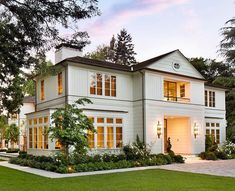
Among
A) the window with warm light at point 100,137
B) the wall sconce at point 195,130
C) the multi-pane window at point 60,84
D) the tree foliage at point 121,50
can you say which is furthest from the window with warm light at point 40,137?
the tree foliage at point 121,50

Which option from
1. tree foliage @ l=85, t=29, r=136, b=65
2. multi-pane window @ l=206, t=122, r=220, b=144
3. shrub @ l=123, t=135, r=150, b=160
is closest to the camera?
shrub @ l=123, t=135, r=150, b=160

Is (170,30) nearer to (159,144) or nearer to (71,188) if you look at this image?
(159,144)

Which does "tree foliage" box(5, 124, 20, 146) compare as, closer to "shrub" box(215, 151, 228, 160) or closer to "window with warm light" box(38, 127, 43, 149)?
"window with warm light" box(38, 127, 43, 149)

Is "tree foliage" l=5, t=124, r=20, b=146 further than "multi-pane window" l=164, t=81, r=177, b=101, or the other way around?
"tree foliage" l=5, t=124, r=20, b=146

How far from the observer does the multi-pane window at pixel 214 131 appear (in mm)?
25547

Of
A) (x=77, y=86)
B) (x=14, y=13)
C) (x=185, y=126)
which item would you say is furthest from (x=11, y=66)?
(x=185, y=126)

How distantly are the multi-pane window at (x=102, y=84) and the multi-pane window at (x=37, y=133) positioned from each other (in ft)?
11.5

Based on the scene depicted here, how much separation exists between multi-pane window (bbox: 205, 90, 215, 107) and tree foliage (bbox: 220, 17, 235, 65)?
335 centimetres

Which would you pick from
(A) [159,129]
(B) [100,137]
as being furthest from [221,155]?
(B) [100,137]

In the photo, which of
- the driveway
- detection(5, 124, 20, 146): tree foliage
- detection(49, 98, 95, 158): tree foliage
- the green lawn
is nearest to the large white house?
detection(49, 98, 95, 158): tree foliage

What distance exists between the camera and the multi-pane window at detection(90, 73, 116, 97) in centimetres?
2002

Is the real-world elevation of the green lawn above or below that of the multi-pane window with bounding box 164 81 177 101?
below

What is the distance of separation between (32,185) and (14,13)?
587 centimetres

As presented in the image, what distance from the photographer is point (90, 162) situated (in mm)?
16922
